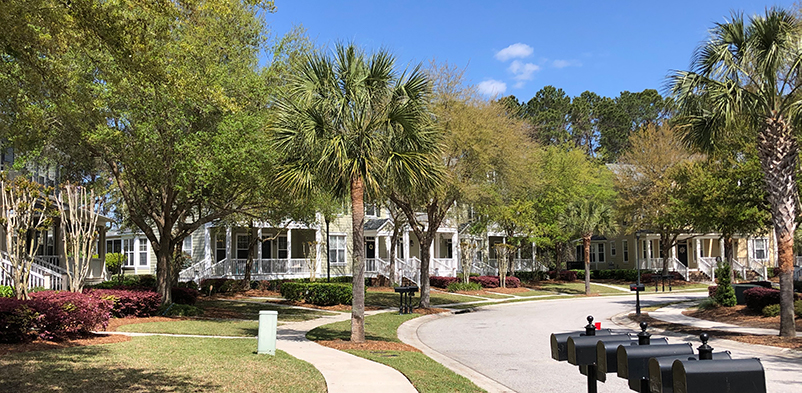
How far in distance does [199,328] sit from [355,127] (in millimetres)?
6912

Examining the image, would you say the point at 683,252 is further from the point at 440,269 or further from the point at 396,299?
the point at 396,299

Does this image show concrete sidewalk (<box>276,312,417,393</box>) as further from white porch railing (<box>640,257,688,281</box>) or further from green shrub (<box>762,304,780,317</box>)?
white porch railing (<box>640,257,688,281</box>)

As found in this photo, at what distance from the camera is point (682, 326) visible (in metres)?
18.7

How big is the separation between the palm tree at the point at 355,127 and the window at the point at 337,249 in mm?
25790

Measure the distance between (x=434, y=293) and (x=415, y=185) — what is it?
66.9 feet

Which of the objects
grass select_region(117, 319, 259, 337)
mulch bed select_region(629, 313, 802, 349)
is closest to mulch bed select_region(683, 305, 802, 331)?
mulch bed select_region(629, 313, 802, 349)

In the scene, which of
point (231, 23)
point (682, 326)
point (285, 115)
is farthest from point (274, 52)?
point (682, 326)

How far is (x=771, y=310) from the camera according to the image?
64.2 feet

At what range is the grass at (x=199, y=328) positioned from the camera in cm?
1508

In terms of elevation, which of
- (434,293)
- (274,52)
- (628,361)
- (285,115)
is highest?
(274,52)

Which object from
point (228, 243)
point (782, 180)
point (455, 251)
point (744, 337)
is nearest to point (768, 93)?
point (782, 180)

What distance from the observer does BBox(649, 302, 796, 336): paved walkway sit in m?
17.1

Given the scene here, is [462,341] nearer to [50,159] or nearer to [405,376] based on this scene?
[405,376]

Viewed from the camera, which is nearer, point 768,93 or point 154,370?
point 154,370
